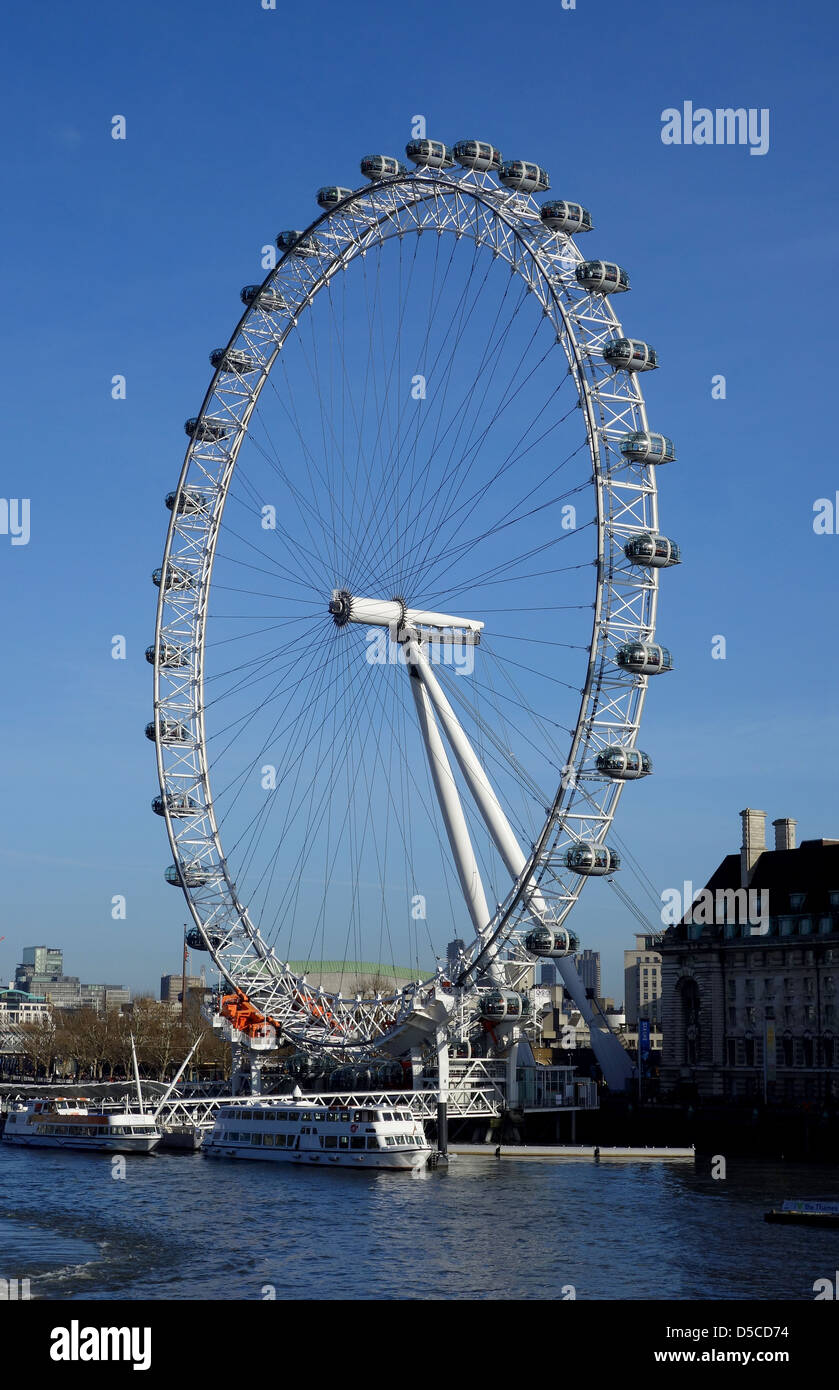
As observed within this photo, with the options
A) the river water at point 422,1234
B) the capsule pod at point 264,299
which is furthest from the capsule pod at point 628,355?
the river water at point 422,1234

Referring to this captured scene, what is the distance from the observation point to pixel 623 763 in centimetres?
7400

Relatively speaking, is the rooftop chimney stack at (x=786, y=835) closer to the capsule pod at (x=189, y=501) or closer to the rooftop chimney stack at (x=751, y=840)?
the rooftop chimney stack at (x=751, y=840)

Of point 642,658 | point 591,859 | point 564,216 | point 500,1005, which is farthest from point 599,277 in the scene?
point 500,1005

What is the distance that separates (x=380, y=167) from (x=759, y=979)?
49816 millimetres

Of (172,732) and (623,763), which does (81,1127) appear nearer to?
(172,732)

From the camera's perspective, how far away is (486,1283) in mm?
45562

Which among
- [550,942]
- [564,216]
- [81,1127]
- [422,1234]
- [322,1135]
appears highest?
[564,216]

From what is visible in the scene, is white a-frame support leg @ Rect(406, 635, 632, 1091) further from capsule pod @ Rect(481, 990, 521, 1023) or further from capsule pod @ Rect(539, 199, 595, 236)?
capsule pod @ Rect(539, 199, 595, 236)

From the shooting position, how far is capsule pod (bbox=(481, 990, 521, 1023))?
84812 mm

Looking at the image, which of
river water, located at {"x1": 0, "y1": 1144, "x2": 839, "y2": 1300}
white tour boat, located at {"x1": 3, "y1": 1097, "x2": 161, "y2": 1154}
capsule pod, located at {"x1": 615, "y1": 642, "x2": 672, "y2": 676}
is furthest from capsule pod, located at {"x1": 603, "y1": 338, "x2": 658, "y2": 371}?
white tour boat, located at {"x1": 3, "y1": 1097, "x2": 161, "y2": 1154}

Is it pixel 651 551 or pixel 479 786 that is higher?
pixel 651 551

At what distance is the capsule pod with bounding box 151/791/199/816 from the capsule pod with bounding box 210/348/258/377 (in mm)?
24476

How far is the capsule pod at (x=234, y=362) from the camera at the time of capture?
95875 mm
